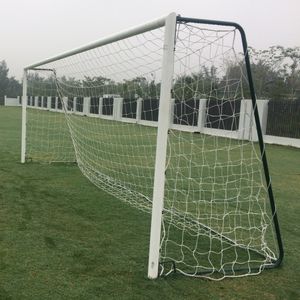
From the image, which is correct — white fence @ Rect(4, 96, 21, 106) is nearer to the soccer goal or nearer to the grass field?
the soccer goal

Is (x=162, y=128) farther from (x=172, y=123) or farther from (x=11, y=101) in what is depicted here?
(x=11, y=101)

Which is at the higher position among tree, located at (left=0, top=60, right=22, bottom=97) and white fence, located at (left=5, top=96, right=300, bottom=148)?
tree, located at (left=0, top=60, right=22, bottom=97)

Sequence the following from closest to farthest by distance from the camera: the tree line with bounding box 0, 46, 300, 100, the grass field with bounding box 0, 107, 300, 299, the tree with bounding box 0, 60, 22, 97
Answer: the grass field with bounding box 0, 107, 300, 299, the tree line with bounding box 0, 46, 300, 100, the tree with bounding box 0, 60, 22, 97

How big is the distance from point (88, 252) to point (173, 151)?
3.40 metres

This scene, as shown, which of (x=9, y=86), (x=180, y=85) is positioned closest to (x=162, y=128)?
(x=180, y=85)

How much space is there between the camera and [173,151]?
7172mm

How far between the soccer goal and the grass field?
0.19 m

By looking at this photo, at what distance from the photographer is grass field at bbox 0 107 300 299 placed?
3.24 meters

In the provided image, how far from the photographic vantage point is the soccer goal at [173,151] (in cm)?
354

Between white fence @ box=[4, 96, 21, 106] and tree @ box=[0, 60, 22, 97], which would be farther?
tree @ box=[0, 60, 22, 97]

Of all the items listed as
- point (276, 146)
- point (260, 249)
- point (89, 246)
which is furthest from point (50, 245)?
point (276, 146)

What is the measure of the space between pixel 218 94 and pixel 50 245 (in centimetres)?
230

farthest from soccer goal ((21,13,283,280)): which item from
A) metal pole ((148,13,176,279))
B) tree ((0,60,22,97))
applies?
tree ((0,60,22,97))

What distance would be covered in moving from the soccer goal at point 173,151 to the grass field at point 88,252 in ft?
0.62
